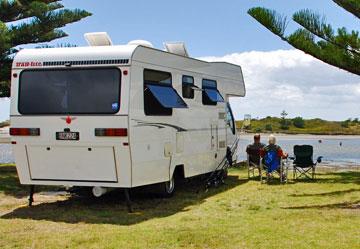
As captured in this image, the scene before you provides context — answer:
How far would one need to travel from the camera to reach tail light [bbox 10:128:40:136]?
9.46m

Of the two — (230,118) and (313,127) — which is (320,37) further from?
(313,127)

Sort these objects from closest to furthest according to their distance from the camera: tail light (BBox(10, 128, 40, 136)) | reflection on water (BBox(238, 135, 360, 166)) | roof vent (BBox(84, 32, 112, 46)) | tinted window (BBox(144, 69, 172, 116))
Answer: tail light (BBox(10, 128, 40, 136))
tinted window (BBox(144, 69, 172, 116))
roof vent (BBox(84, 32, 112, 46))
reflection on water (BBox(238, 135, 360, 166))

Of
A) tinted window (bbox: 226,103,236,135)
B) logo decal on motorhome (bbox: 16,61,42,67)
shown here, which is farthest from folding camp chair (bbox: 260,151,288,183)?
logo decal on motorhome (bbox: 16,61,42,67)

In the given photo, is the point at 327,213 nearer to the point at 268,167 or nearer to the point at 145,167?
the point at 145,167

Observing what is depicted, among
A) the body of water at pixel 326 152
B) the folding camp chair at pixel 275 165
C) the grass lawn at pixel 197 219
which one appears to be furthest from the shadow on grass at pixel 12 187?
the body of water at pixel 326 152

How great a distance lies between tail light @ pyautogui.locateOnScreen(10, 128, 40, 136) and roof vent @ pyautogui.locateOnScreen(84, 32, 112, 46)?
6.31 ft

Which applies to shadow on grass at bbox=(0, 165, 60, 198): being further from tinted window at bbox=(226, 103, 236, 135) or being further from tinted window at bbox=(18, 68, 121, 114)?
tinted window at bbox=(226, 103, 236, 135)

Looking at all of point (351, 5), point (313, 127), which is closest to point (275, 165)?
point (351, 5)

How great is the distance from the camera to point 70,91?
30.7 feet

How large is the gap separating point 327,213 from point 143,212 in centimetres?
300

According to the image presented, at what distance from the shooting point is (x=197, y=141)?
1191cm

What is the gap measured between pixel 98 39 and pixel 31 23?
7.15m

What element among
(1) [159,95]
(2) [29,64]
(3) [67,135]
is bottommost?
(3) [67,135]

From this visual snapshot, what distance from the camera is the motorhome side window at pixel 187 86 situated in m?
11.1
